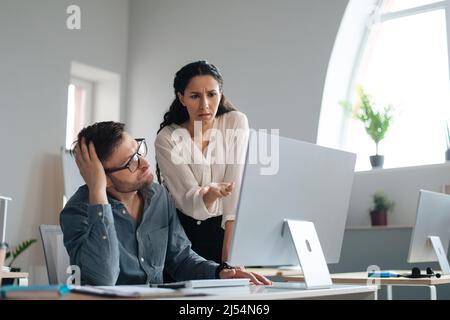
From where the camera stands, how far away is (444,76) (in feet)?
13.5

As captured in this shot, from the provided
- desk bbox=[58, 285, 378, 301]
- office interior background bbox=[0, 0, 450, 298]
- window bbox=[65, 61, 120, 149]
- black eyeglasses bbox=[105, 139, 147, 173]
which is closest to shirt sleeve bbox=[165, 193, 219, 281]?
black eyeglasses bbox=[105, 139, 147, 173]

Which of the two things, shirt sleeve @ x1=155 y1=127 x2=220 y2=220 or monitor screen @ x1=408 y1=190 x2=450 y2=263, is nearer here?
shirt sleeve @ x1=155 y1=127 x2=220 y2=220

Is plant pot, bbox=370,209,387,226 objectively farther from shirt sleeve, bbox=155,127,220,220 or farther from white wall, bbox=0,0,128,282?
white wall, bbox=0,0,128,282

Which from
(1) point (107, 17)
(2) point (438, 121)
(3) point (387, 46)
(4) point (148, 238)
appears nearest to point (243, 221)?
(4) point (148, 238)

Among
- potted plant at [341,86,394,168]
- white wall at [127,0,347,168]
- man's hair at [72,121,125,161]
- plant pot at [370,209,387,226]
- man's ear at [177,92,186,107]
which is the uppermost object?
white wall at [127,0,347,168]

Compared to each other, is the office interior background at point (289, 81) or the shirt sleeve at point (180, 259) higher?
the office interior background at point (289, 81)

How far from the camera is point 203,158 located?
2137 mm

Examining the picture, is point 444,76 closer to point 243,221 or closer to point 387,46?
point 387,46

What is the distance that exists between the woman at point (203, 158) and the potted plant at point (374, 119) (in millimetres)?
2173

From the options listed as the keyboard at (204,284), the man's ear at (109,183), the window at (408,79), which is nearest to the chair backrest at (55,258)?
the man's ear at (109,183)

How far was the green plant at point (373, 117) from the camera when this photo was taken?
4.11 meters

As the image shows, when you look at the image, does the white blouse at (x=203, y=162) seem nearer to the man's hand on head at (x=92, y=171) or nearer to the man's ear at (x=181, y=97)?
the man's ear at (x=181, y=97)

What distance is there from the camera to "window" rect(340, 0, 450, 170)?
163 inches
